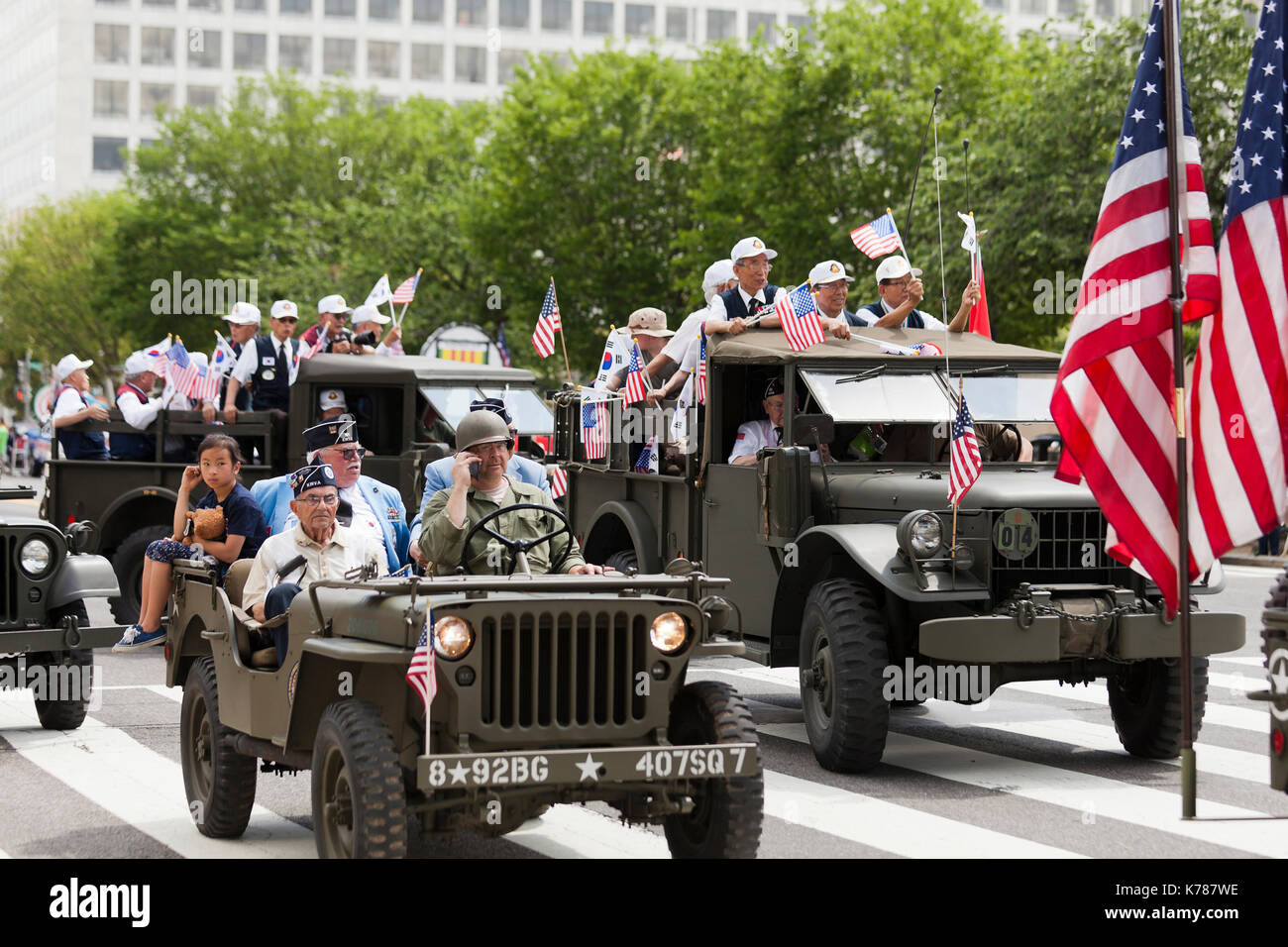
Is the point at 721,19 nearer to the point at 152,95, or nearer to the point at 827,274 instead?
the point at 152,95

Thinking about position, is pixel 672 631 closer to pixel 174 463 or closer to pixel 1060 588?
pixel 1060 588

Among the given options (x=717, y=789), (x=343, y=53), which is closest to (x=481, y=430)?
(x=717, y=789)

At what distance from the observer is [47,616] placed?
10758 millimetres

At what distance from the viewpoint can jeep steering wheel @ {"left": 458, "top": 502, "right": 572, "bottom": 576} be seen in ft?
22.8

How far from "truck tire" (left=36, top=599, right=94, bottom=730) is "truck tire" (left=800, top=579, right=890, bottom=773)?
4241mm

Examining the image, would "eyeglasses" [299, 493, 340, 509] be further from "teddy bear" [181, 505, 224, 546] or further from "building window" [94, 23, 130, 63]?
"building window" [94, 23, 130, 63]

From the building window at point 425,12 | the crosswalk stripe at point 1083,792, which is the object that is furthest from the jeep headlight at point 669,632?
the building window at point 425,12

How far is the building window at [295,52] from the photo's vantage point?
95.7 m

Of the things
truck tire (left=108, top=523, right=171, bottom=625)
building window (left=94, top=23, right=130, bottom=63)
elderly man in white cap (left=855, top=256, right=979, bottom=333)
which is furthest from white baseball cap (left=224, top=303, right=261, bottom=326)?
building window (left=94, top=23, right=130, bottom=63)

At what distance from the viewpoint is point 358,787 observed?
616 cm

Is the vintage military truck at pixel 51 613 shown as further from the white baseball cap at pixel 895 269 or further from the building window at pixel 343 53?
the building window at pixel 343 53

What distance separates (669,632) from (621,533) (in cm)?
635
